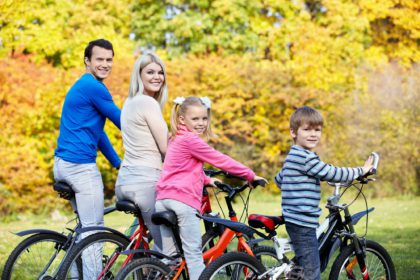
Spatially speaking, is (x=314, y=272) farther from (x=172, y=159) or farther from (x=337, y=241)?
(x=172, y=159)

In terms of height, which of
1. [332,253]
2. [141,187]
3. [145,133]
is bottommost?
[332,253]

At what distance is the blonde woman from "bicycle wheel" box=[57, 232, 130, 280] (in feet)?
0.86

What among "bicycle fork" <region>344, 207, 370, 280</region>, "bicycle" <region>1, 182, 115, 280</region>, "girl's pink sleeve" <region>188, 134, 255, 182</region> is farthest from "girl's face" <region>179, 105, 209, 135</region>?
"bicycle fork" <region>344, 207, 370, 280</region>

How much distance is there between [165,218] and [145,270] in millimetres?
345

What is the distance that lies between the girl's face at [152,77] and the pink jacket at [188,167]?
447mm

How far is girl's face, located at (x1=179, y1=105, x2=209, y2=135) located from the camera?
464 cm

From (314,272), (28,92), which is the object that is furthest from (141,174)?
(28,92)

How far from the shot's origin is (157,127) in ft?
A: 15.6

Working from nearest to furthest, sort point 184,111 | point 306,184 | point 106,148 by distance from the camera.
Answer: point 306,184 → point 184,111 → point 106,148

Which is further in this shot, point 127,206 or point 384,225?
point 384,225

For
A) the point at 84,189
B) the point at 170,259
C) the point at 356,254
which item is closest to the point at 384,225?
the point at 356,254

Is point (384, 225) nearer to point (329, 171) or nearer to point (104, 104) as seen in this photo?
point (329, 171)

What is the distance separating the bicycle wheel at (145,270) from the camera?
417cm

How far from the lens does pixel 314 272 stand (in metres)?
4.52
